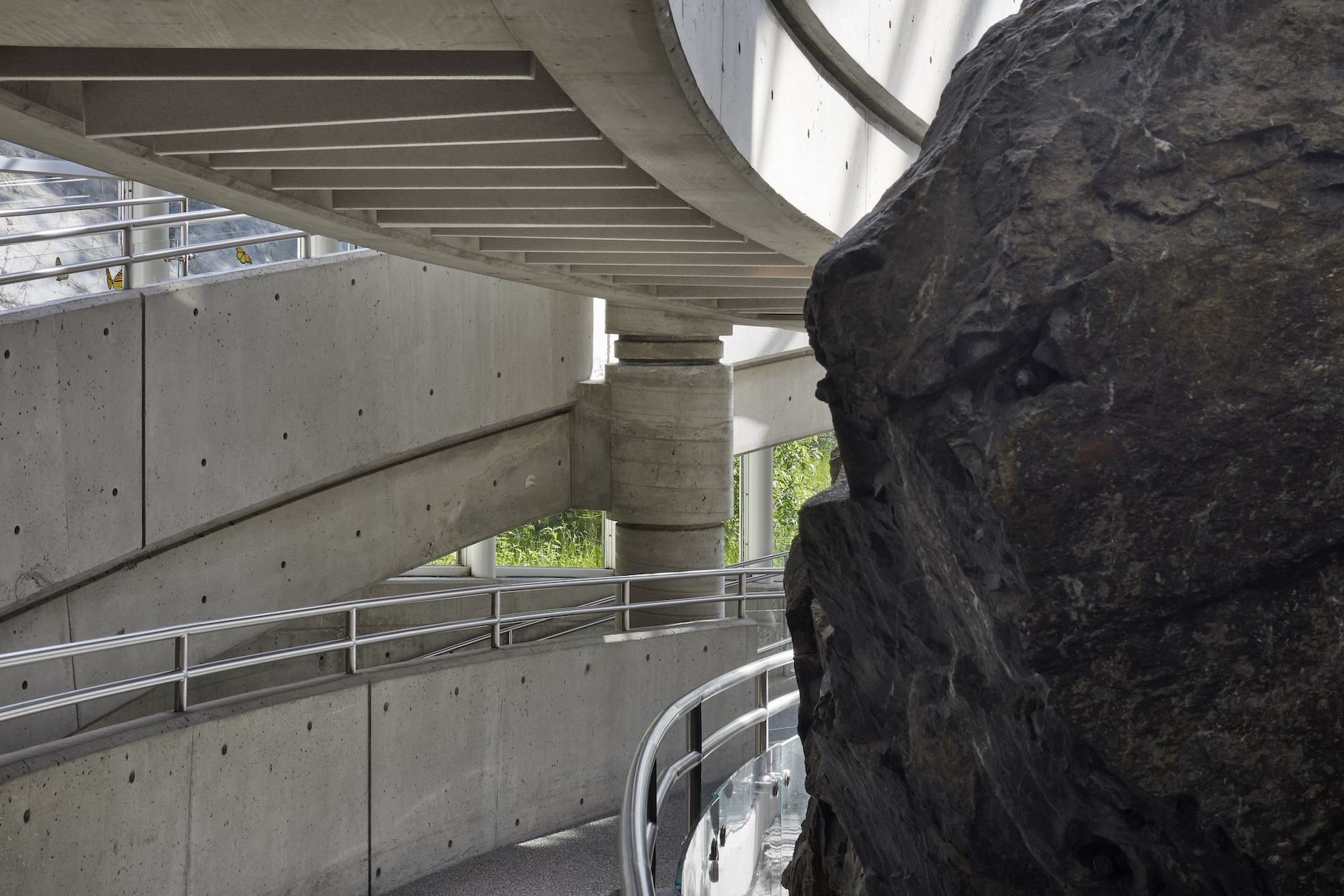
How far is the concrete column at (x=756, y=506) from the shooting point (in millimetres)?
22000

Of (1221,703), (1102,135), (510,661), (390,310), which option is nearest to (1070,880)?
(1221,703)

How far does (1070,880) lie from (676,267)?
7193 mm

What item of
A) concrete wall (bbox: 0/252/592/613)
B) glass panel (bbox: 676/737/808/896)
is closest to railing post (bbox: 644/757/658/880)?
glass panel (bbox: 676/737/808/896)

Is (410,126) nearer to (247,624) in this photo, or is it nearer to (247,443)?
(247,624)

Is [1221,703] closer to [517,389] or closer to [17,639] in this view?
[17,639]

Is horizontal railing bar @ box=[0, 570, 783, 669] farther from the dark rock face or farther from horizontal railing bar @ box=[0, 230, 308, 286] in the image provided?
the dark rock face

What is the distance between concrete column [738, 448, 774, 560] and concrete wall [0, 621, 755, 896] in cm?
1082

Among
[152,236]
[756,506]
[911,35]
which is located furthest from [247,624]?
[756,506]

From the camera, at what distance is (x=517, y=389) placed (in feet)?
39.7

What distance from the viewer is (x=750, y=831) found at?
5.16 m

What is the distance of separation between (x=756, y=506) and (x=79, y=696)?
56.6 feet

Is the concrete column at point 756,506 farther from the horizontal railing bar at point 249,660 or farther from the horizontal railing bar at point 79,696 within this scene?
the horizontal railing bar at point 79,696

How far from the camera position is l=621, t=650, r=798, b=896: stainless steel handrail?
136 inches

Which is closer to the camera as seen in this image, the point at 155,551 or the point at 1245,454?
the point at 1245,454
